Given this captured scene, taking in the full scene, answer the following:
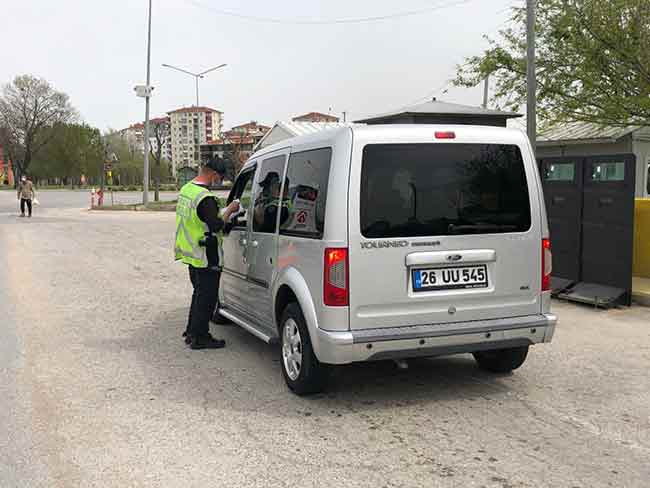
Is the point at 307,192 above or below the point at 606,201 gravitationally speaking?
above

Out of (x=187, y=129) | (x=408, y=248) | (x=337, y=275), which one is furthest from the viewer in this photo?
(x=187, y=129)

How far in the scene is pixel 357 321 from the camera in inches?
173

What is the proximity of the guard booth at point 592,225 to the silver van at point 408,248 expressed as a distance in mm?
3929

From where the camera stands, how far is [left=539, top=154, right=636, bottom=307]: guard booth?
8.28 metres

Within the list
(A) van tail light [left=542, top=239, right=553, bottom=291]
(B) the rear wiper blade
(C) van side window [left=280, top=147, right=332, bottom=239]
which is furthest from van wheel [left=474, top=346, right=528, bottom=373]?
(C) van side window [left=280, top=147, right=332, bottom=239]

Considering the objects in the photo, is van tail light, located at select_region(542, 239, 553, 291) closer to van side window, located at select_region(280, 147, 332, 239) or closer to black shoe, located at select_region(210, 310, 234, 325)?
van side window, located at select_region(280, 147, 332, 239)

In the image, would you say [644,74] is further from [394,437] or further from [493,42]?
[394,437]

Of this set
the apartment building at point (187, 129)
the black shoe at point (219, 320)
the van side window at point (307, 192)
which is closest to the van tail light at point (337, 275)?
the van side window at point (307, 192)

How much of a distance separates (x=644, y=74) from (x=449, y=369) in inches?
402

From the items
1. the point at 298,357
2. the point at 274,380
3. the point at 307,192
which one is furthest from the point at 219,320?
the point at 307,192

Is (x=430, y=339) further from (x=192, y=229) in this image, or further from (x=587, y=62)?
(x=587, y=62)

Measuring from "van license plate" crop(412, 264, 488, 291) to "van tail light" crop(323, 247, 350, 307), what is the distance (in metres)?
0.49

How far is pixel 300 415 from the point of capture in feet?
14.8

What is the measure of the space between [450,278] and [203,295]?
2.58m
